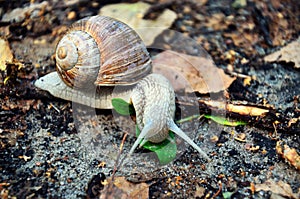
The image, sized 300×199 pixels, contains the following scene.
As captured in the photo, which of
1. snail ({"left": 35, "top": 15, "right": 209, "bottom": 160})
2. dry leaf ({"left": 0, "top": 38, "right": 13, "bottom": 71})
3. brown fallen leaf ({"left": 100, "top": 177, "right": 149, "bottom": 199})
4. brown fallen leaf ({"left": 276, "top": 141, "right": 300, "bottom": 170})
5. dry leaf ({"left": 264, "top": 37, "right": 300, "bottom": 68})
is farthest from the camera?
dry leaf ({"left": 264, "top": 37, "right": 300, "bottom": 68})

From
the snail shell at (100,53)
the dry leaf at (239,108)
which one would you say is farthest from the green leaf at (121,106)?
the dry leaf at (239,108)

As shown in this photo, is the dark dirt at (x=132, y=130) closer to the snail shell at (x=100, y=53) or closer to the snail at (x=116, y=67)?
the snail at (x=116, y=67)

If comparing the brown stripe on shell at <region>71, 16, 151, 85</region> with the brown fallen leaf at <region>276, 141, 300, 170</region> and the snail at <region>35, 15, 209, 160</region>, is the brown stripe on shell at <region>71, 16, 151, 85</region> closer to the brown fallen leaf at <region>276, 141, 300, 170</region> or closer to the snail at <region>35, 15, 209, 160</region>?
the snail at <region>35, 15, 209, 160</region>

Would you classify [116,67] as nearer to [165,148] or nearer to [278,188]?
[165,148]

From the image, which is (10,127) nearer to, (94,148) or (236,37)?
(94,148)

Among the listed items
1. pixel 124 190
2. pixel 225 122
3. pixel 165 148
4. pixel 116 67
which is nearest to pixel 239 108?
pixel 225 122

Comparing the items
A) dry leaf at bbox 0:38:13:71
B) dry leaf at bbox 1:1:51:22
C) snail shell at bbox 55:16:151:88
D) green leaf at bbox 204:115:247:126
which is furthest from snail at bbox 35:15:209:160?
dry leaf at bbox 1:1:51:22
